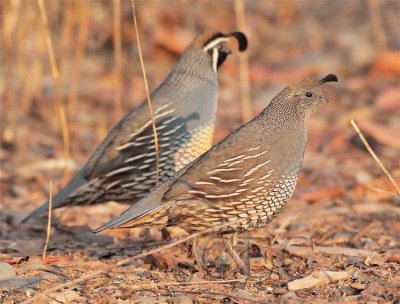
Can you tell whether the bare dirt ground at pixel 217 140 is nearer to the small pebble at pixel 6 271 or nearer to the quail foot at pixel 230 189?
the small pebble at pixel 6 271

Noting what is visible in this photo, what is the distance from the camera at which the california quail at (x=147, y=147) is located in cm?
589

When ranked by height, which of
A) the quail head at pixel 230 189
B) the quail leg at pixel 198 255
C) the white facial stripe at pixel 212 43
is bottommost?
the quail leg at pixel 198 255

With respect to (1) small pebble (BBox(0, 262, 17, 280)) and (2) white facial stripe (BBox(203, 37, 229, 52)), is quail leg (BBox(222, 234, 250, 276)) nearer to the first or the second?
(1) small pebble (BBox(0, 262, 17, 280))

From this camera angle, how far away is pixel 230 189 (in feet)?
15.7

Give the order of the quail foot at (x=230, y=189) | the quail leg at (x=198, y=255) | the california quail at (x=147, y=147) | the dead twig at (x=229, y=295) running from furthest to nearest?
the california quail at (x=147, y=147)
the quail leg at (x=198, y=255)
the quail foot at (x=230, y=189)
the dead twig at (x=229, y=295)

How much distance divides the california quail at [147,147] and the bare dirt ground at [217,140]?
29 centimetres

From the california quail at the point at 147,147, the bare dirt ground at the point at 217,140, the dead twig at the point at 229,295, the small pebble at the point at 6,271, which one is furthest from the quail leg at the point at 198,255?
the small pebble at the point at 6,271

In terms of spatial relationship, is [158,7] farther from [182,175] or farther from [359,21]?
[182,175]

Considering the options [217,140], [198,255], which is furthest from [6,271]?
[217,140]

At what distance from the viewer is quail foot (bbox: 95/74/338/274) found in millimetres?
4738

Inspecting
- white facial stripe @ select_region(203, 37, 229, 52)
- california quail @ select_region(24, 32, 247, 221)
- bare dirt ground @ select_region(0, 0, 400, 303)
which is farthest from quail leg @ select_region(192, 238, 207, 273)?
white facial stripe @ select_region(203, 37, 229, 52)

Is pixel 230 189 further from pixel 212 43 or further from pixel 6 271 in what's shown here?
pixel 212 43

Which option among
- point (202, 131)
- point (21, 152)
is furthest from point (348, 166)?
point (21, 152)

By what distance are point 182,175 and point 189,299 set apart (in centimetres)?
86
